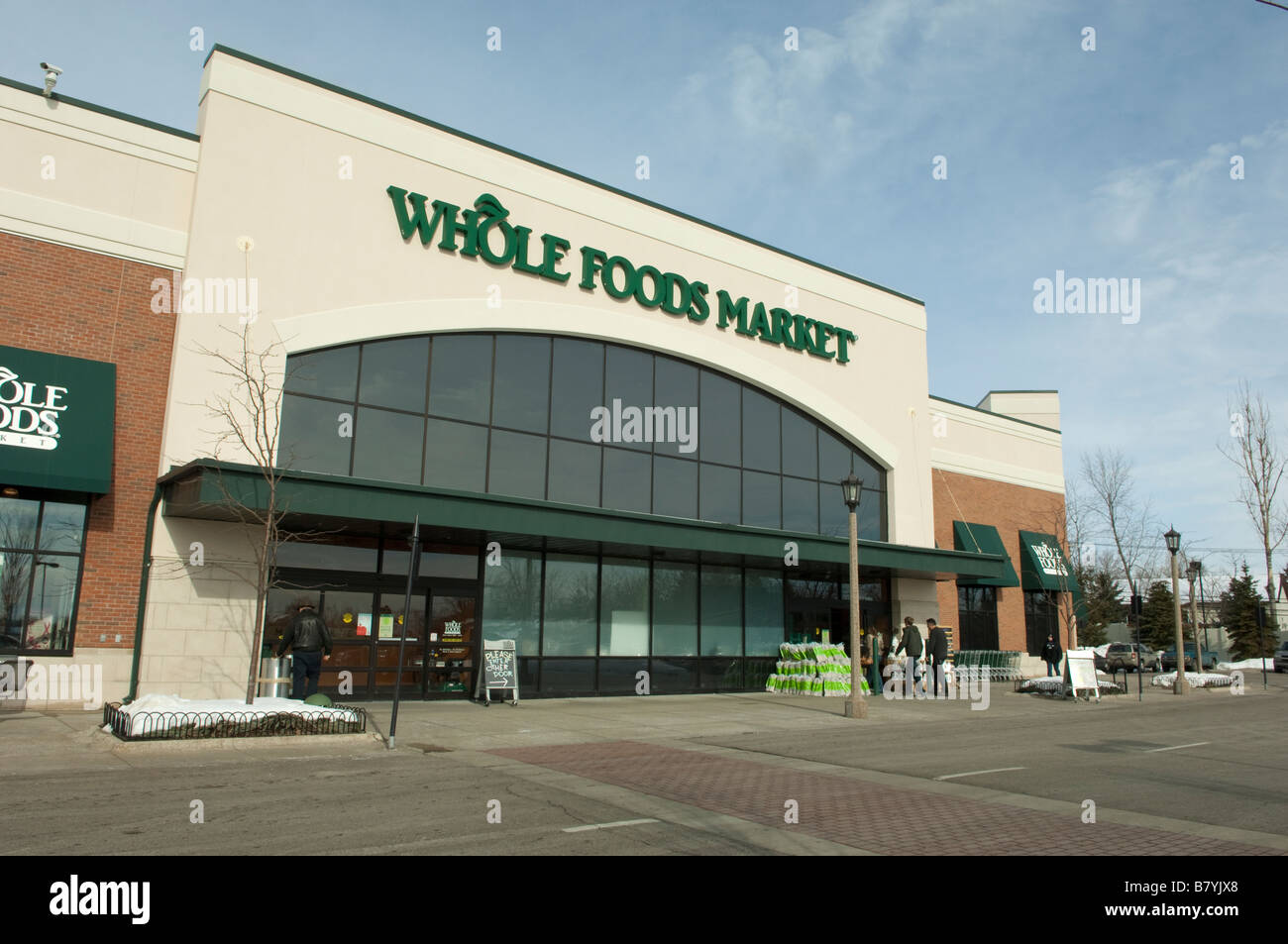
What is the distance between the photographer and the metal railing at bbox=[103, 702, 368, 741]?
10953 millimetres

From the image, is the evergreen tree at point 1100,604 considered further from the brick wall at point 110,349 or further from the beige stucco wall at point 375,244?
the brick wall at point 110,349

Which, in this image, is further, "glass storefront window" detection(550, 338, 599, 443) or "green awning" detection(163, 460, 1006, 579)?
"glass storefront window" detection(550, 338, 599, 443)

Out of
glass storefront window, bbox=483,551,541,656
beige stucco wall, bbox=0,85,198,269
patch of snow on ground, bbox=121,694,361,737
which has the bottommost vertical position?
patch of snow on ground, bbox=121,694,361,737

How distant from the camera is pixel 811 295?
1009 inches

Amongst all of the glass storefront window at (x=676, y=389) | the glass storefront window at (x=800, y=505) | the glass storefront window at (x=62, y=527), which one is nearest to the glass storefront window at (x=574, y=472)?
the glass storefront window at (x=676, y=389)

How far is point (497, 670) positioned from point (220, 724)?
6.88m

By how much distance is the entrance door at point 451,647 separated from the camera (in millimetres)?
17816

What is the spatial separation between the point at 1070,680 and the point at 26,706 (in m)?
21.9

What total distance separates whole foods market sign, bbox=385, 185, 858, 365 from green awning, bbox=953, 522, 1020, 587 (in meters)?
7.79

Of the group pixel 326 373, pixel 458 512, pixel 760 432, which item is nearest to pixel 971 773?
pixel 458 512

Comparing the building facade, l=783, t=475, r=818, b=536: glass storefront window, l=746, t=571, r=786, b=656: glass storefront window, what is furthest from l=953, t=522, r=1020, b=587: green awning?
l=746, t=571, r=786, b=656: glass storefront window

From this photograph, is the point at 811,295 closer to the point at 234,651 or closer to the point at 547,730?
the point at 547,730

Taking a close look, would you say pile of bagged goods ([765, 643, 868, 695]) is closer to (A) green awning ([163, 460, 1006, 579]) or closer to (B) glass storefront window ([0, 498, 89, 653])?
(A) green awning ([163, 460, 1006, 579])
